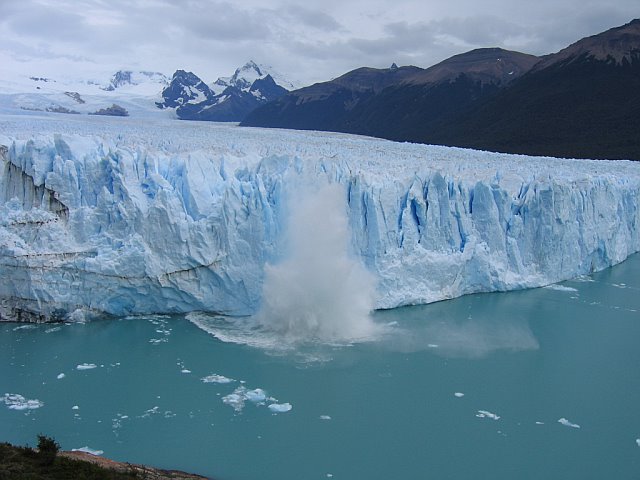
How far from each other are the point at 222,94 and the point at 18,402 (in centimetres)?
5339

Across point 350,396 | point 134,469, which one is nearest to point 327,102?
point 350,396

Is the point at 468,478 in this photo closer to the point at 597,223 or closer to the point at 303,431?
the point at 303,431

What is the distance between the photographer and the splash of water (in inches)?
307

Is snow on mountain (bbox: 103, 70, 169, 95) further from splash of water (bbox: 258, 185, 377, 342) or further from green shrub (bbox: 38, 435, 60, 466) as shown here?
green shrub (bbox: 38, 435, 60, 466)

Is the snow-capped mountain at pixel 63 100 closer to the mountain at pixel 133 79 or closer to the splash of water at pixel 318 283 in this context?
the mountain at pixel 133 79

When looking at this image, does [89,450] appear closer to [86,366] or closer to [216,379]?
[216,379]

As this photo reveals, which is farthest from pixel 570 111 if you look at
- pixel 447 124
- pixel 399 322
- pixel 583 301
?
pixel 399 322

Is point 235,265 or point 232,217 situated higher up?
point 232,217

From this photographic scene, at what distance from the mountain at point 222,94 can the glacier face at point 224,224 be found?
35.7 m

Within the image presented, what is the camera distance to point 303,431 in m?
5.57

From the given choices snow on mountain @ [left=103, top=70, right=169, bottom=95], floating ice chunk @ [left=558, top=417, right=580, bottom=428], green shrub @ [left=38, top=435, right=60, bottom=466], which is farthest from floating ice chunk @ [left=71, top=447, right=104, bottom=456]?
snow on mountain @ [left=103, top=70, right=169, bottom=95]

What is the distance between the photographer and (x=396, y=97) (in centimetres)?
4131

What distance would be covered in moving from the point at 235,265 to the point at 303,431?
325 cm

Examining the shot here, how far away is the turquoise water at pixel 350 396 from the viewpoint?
17.0 ft
